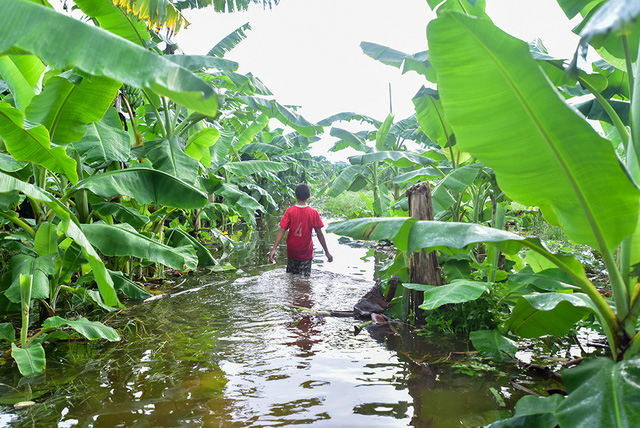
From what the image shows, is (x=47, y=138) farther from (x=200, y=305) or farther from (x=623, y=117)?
(x=623, y=117)

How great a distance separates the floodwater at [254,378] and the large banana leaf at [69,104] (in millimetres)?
1834

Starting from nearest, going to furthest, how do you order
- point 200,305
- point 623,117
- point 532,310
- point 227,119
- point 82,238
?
point 82,238, point 532,310, point 623,117, point 200,305, point 227,119

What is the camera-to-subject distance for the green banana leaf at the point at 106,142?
3.93 meters

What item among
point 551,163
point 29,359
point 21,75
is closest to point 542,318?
point 551,163

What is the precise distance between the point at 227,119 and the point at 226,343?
9374 millimetres

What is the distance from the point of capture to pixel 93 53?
148cm

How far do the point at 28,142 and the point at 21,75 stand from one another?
3.27 ft

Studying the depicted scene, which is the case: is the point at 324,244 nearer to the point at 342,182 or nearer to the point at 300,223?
the point at 300,223

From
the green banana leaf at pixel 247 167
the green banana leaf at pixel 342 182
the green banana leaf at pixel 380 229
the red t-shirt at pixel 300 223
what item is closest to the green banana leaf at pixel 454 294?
the green banana leaf at pixel 380 229

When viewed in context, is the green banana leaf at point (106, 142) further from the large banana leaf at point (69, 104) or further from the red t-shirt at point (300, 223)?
the red t-shirt at point (300, 223)

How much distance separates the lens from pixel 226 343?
3.61 m

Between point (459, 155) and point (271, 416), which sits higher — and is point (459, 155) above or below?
above

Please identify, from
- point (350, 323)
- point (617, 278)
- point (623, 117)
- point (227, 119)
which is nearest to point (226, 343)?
point (350, 323)

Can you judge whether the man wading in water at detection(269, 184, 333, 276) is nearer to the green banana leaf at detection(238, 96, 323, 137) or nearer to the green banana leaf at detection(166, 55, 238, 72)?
the green banana leaf at detection(238, 96, 323, 137)
